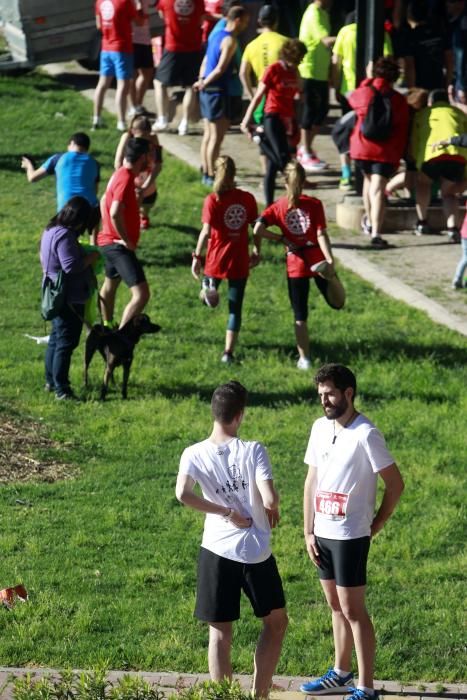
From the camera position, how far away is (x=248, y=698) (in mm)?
5793

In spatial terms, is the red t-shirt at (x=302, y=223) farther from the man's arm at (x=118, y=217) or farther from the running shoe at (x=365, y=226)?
the running shoe at (x=365, y=226)

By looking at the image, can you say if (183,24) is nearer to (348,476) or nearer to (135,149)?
(135,149)

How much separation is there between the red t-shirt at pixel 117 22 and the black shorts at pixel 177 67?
528 mm

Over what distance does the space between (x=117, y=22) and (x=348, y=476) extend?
13612 mm

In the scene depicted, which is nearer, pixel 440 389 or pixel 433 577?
pixel 433 577

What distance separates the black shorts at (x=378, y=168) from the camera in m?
15.8

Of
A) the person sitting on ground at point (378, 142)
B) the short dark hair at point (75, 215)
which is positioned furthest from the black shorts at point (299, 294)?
the person sitting on ground at point (378, 142)

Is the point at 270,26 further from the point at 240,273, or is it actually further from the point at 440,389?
the point at 440,389

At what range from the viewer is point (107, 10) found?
19469 millimetres

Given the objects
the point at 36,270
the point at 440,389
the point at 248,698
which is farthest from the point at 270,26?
the point at 248,698

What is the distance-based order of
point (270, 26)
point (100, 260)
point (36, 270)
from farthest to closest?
1. point (270, 26)
2. point (36, 270)
3. point (100, 260)

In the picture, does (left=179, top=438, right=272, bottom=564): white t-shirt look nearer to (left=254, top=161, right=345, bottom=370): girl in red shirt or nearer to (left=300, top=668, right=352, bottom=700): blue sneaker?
(left=300, top=668, right=352, bottom=700): blue sneaker

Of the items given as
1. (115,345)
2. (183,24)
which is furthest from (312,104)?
(115,345)

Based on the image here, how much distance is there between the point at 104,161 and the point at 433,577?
1127 centimetres
